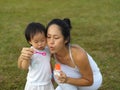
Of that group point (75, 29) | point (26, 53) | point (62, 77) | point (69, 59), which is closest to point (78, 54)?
point (69, 59)

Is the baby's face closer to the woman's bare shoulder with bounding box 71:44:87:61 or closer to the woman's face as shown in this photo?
the woman's face

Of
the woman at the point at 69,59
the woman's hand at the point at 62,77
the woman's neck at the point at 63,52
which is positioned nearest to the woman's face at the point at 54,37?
the woman at the point at 69,59

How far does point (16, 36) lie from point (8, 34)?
12.0 inches

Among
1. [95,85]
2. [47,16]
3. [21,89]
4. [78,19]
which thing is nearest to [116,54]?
[21,89]

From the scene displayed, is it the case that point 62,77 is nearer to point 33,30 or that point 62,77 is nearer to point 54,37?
point 54,37

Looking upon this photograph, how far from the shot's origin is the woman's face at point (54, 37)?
339cm

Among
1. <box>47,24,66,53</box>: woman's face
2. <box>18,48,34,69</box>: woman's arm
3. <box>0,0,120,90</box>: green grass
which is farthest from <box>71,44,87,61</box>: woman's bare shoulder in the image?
<box>0,0,120,90</box>: green grass

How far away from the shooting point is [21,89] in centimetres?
506

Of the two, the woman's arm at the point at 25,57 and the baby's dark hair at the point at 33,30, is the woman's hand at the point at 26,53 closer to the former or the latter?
the woman's arm at the point at 25,57

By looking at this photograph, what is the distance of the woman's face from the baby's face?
6cm

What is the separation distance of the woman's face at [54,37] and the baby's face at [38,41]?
6cm

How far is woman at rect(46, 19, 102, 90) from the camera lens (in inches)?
134

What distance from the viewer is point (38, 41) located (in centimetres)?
344

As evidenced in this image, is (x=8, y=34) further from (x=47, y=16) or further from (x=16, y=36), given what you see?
(x=47, y=16)
